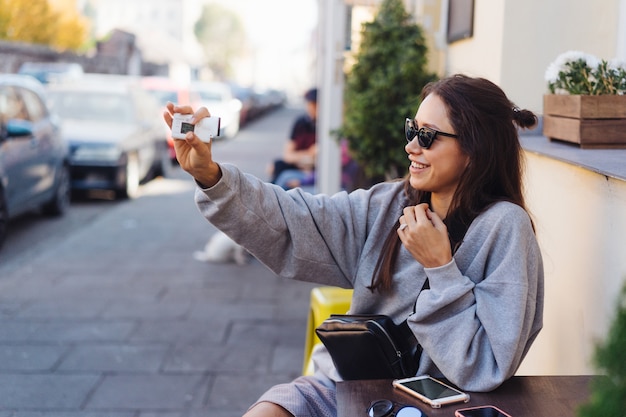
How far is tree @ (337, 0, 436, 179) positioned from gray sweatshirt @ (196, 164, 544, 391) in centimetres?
318

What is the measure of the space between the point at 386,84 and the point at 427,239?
12.5 feet

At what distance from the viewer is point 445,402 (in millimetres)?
1860

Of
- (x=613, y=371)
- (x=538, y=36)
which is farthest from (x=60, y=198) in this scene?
(x=613, y=371)

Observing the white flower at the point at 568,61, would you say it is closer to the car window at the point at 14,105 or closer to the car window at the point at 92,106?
the car window at the point at 14,105

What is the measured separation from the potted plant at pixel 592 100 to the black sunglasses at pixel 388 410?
5.25 feet

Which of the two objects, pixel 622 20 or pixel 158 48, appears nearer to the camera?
pixel 622 20

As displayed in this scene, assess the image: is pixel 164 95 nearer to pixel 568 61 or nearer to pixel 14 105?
pixel 14 105

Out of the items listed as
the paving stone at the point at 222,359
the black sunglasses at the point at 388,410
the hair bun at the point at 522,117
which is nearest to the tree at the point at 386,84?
the paving stone at the point at 222,359

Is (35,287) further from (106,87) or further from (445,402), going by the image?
(106,87)

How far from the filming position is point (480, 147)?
2234mm

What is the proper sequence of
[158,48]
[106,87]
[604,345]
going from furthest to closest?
[158,48]
[106,87]
[604,345]

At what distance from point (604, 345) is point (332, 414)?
148cm

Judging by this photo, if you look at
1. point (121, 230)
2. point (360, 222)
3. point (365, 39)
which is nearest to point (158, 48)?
point (121, 230)

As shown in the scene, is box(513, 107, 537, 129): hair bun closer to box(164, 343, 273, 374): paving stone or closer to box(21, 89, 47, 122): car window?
box(164, 343, 273, 374): paving stone
